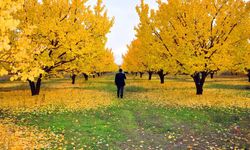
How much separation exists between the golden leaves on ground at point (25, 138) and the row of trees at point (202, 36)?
11.8 m

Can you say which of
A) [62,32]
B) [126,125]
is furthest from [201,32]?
[126,125]

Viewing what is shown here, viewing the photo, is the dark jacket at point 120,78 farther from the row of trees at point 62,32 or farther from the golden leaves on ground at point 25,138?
the golden leaves on ground at point 25,138

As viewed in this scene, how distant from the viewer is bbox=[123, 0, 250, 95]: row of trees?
66.5ft

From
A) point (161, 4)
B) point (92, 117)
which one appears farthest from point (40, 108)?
point (161, 4)

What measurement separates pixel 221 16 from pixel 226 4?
104cm

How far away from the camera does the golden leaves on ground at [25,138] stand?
9828mm

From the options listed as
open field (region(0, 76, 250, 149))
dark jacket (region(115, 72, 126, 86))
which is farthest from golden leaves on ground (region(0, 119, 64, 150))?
dark jacket (region(115, 72, 126, 86))

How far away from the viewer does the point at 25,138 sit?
10766 millimetres

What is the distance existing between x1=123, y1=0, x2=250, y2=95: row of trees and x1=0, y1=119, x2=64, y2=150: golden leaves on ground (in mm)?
11761

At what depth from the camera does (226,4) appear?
21.5 m

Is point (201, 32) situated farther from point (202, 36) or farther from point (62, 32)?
point (62, 32)

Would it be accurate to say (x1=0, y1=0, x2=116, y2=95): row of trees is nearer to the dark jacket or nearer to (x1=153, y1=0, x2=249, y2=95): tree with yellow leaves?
the dark jacket

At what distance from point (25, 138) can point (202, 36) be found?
14.8 m

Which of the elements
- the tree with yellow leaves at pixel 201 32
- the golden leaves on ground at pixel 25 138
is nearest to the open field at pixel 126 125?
the golden leaves on ground at pixel 25 138
